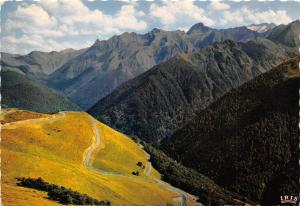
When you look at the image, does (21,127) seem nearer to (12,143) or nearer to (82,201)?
(12,143)

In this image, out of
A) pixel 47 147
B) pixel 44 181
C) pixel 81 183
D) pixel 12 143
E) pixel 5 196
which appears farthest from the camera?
pixel 47 147

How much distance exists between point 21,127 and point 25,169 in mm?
53448

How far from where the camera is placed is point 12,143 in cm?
16700

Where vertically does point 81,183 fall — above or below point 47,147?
below

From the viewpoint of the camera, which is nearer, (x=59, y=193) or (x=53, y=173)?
(x=59, y=193)

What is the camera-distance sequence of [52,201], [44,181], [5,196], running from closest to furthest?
[5,196] → [52,201] → [44,181]

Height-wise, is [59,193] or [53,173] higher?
[53,173]

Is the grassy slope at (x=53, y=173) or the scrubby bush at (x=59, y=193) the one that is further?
the grassy slope at (x=53, y=173)

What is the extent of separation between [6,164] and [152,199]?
187 ft

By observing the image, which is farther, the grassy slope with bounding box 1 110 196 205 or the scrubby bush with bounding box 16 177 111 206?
the grassy slope with bounding box 1 110 196 205

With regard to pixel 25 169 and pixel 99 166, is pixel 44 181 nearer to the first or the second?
pixel 25 169

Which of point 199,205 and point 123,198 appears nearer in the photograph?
point 123,198

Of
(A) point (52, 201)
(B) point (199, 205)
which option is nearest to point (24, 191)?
(A) point (52, 201)

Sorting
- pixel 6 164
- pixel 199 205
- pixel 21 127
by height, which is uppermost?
pixel 21 127
